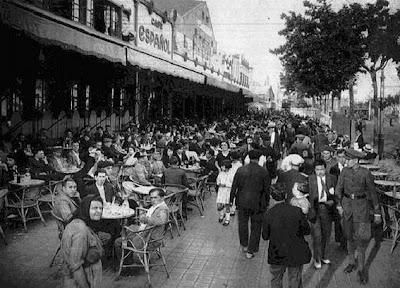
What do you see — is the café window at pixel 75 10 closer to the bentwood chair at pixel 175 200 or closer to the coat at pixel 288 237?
the bentwood chair at pixel 175 200

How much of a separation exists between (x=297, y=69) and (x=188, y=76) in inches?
265

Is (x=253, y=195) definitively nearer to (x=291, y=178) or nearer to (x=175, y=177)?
(x=291, y=178)

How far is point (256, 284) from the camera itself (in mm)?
5934

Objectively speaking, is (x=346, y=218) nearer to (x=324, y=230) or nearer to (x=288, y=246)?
(x=324, y=230)

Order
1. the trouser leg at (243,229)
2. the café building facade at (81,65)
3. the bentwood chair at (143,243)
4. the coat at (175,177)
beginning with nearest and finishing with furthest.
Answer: the bentwood chair at (143,243)
the trouser leg at (243,229)
the coat at (175,177)
the café building facade at (81,65)

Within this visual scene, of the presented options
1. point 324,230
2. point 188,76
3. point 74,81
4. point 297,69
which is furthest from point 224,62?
point 324,230

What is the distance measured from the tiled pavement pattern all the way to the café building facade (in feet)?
12.5

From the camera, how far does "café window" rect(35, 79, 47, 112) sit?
48.1 ft

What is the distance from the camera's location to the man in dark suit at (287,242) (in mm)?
4660

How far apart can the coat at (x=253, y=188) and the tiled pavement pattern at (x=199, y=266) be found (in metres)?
0.84

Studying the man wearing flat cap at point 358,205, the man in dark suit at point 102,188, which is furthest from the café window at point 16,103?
the man wearing flat cap at point 358,205

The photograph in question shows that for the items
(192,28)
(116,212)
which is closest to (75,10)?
(116,212)

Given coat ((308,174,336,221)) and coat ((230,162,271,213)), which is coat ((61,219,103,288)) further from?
coat ((308,174,336,221))

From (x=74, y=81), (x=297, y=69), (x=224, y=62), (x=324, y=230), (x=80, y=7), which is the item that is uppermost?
(x=224, y=62)
